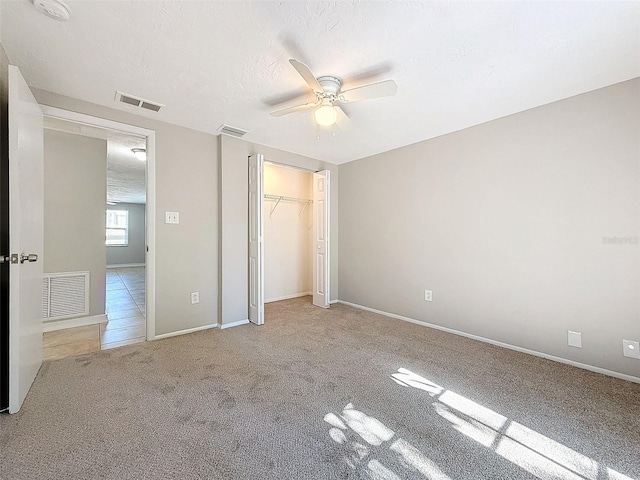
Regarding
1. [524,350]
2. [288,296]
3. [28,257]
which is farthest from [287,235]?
[524,350]

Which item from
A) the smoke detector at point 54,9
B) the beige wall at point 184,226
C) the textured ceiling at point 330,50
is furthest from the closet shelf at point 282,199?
the smoke detector at point 54,9

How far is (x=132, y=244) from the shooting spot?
32.8 feet

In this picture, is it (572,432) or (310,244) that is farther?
(310,244)

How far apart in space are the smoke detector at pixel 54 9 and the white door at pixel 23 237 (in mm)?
463

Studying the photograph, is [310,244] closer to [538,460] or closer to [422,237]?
[422,237]

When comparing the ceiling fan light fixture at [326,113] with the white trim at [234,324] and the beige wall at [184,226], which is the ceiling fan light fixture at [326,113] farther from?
the white trim at [234,324]

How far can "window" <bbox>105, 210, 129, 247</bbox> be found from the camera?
383 inches

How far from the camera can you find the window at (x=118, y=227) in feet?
31.9

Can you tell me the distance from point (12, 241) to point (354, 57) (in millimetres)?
2442

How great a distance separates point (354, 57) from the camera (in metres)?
1.85

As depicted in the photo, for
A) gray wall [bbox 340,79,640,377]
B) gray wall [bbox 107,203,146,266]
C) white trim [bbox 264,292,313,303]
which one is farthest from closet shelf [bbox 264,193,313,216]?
gray wall [bbox 107,203,146,266]

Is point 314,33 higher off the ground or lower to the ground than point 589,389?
higher

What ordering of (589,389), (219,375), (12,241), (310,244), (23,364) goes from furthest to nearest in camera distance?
(310,244), (219,375), (589,389), (23,364), (12,241)

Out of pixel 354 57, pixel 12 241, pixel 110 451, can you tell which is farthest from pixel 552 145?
pixel 12 241
